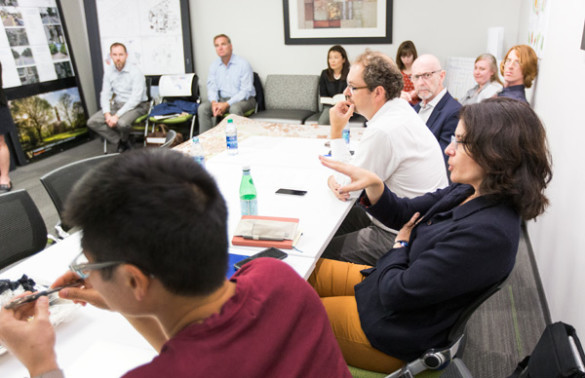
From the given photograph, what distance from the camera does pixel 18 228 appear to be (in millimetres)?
2066

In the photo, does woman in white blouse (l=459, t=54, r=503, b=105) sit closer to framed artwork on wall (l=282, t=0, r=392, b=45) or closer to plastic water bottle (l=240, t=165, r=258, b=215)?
framed artwork on wall (l=282, t=0, r=392, b=45)

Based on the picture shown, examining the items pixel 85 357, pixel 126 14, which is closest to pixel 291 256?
pixel 85 357

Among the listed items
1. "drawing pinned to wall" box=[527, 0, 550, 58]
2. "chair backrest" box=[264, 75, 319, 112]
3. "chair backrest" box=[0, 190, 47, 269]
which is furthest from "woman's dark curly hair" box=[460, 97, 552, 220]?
"chair backrest" box=[264, 75, 319, 112]

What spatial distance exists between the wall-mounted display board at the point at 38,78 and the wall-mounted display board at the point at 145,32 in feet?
1.65

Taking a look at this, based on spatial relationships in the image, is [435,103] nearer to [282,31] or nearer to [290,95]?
[290,95]

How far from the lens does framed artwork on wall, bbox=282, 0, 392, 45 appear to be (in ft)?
17.7

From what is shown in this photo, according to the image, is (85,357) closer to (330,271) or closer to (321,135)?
(330,271)

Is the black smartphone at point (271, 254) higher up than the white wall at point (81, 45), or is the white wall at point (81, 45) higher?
the white wall at point (81, 45)

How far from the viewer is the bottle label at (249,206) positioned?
2057 millimetres

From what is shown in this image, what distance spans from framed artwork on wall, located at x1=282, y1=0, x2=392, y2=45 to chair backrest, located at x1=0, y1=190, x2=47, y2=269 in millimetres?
4387

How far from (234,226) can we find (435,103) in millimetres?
1931

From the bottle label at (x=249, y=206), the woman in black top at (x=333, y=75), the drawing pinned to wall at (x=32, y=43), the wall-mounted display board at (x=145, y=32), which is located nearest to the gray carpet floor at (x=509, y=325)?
the bottle label at (x=249, y=206)

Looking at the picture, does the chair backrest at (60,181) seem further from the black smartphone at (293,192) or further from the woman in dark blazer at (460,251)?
the woman in dark blazer at (460,251)

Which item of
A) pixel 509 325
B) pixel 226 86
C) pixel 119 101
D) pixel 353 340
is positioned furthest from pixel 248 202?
pixel 119 101
